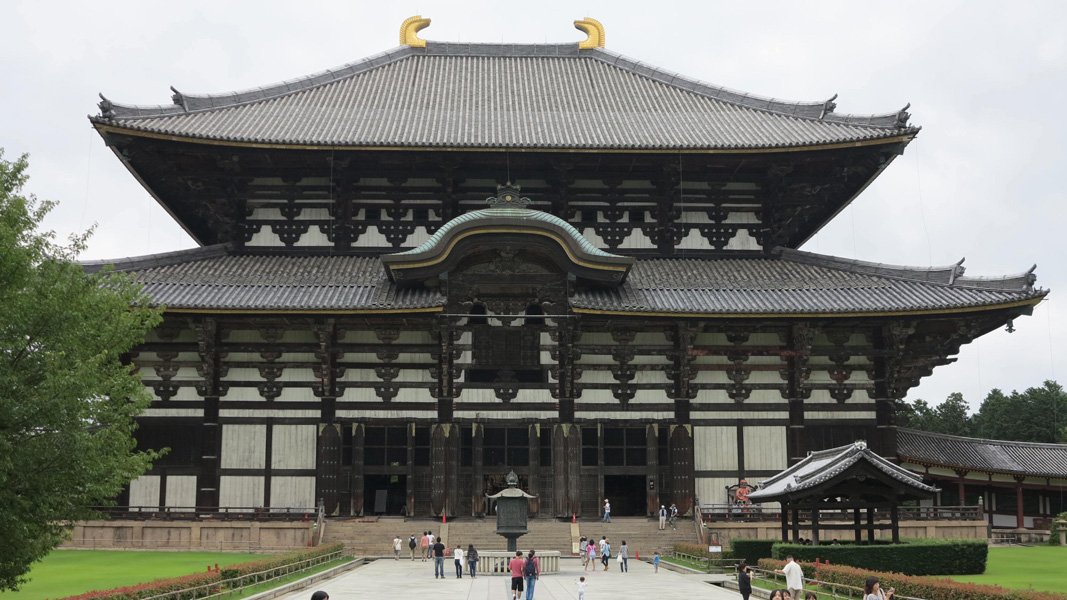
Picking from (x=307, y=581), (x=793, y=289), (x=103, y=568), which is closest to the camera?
(x=307, y=581)

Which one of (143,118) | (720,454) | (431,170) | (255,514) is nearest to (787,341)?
(720,454)

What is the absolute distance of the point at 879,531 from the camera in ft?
128

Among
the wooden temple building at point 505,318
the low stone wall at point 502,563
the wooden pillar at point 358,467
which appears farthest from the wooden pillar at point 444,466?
the low stone wall at point 502,563

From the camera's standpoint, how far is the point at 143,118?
42.8m

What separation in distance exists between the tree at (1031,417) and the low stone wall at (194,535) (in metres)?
74.3

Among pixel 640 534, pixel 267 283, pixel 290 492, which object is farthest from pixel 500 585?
pixel 267 283

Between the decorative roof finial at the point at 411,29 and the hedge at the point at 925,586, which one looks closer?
the hedge at the point at 925,586

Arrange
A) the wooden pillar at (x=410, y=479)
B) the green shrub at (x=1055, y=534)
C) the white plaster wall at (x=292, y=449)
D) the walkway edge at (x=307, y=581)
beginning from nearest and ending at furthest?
the walkway edge at (x=307, y=581), the wooden pillar at (x=410, y=479), the white plaster wall at (x=292, y=449), the green shrub at (x=1055, y=534)

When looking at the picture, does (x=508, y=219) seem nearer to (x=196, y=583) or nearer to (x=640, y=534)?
(x=640, y=534)

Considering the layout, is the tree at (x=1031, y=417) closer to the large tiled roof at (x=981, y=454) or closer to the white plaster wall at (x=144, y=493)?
the large tiled roof at (x=981, y=454)

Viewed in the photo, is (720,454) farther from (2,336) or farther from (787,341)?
(2,336)

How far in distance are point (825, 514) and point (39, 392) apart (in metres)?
28.4

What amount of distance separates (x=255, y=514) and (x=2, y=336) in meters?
19.5

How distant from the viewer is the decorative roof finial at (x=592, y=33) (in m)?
58.0
